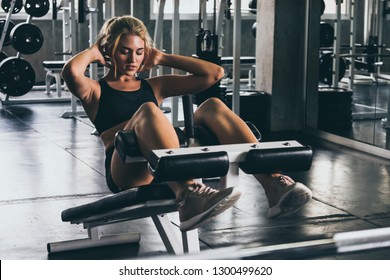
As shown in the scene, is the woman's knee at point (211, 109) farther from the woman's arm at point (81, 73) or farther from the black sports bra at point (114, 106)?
the woman's arm at point (81, 73)

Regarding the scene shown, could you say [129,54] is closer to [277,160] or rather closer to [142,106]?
[142,106]

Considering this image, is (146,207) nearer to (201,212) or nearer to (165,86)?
(201,212)

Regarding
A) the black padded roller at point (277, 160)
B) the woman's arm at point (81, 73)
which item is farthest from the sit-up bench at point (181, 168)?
the woman's arm at point (81, 73)

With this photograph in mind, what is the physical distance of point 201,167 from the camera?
2.28m

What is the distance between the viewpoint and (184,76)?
9.51 ft

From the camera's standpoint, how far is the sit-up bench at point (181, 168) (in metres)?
2.27

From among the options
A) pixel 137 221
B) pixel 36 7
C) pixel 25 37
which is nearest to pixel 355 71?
pixel 36 7

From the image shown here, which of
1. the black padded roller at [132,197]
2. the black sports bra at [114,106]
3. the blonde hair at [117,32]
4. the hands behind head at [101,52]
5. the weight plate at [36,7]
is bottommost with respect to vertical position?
the black padded roller at [132,197]

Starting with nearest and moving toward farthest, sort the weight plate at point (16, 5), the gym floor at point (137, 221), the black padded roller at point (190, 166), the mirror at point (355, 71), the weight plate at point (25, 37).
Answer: the black padded roller at point (190, 166) → the gym floor at point (137, 221) → the mirror at point (355, 71) → the weight plate at point (25, 37) → the weight plate at point (16, 5)

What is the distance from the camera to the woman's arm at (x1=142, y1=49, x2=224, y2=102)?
282 centimetres

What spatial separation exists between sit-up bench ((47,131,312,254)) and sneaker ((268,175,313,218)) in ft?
0.17

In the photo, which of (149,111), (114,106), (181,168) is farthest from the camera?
(114,106)

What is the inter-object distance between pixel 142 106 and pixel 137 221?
1083mm

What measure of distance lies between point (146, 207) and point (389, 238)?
56.5 inches
